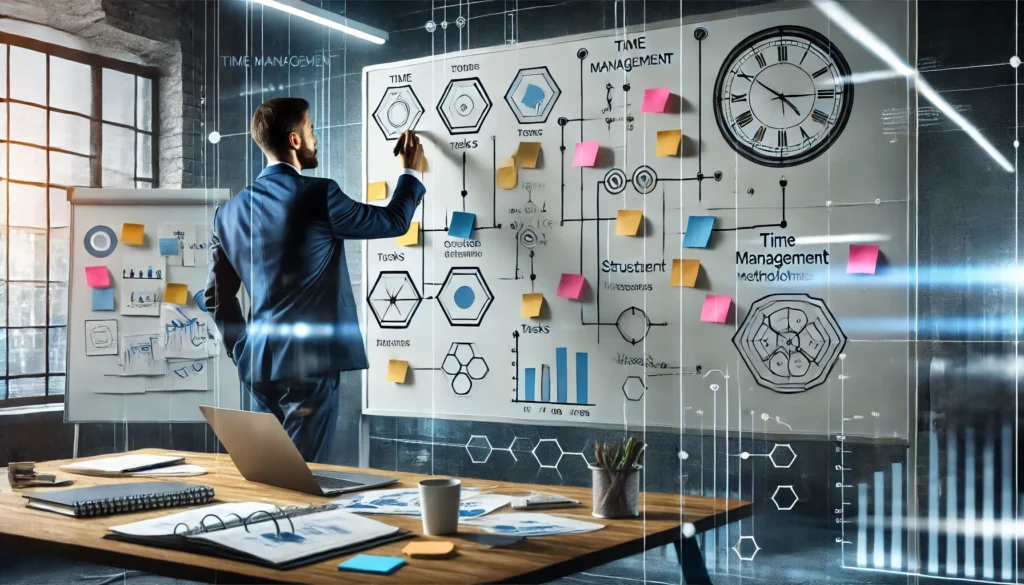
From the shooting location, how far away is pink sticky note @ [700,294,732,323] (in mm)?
2102

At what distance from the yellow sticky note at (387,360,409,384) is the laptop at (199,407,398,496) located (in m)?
0.35

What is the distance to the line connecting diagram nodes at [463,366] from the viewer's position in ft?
7.68

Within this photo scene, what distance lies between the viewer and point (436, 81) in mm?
2396

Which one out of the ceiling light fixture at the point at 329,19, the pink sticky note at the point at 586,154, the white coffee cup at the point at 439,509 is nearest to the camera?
the white coffee cup at the point at 439,509

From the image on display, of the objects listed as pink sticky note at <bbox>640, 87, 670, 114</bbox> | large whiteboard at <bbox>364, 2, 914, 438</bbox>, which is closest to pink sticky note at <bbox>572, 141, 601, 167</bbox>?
large whiteboard at <bbox>364, 2, 914, 438</bbox>

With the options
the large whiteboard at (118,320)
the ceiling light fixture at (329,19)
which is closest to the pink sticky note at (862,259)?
the ceiling light fixture at (329,19)

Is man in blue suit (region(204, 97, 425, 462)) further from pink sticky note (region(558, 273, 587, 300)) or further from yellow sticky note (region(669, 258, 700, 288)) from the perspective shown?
yellow sticky note (region(669, 258, 700, 288))

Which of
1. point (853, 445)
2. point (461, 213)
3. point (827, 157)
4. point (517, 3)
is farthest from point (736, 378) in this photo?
point (517, 3)

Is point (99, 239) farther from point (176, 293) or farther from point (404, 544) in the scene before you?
point (404, 544)

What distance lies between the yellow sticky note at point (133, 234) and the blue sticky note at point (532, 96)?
153 centimetres

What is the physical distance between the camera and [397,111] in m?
2.45

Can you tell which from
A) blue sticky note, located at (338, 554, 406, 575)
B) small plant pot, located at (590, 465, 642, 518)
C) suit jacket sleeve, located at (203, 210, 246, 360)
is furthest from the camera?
suit jacket sleeve, located at (203, 210, 246, 360)
